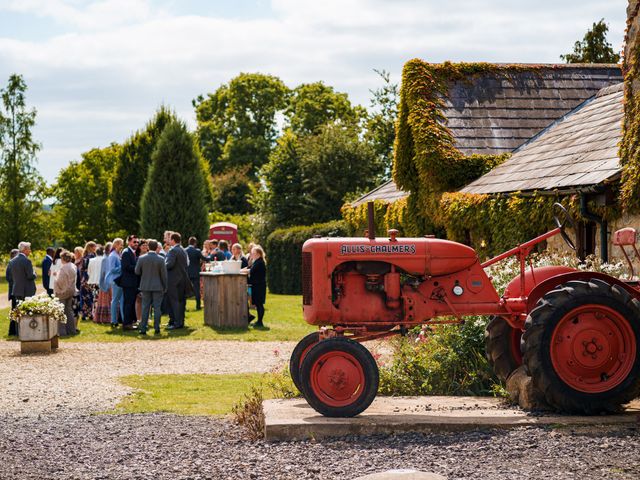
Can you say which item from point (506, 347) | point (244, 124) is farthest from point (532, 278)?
point (244, 124)

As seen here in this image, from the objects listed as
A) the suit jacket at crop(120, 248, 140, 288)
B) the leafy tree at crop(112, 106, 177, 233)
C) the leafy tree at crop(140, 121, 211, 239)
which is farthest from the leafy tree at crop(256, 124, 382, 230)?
the suit jacket at crop(120, 248, 140, 288)

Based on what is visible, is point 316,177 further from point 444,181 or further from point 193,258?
point 444,181

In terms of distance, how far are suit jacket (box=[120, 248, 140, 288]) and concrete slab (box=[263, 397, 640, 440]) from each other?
39.2 ft

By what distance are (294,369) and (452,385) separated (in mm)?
1803

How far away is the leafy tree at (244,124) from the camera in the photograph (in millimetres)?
71125

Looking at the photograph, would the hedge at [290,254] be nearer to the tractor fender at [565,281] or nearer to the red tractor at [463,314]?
the red tractor at [463,314]

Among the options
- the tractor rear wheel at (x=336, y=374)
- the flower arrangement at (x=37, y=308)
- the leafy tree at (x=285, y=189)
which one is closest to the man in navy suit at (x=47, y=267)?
the flower arrangement at (x=37, y=308)

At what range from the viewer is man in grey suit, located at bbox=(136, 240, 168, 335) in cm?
1953

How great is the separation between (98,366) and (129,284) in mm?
5956

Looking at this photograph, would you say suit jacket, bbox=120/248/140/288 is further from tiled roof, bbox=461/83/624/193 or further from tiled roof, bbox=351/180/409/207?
tiled roof, bbox=351/180/409/207

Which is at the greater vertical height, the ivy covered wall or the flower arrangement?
the ivy covered wall

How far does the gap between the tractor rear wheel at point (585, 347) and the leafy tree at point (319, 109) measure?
58.0 meters

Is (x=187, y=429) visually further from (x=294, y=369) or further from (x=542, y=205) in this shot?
(x=542, y=205)

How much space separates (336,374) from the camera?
840 cm
